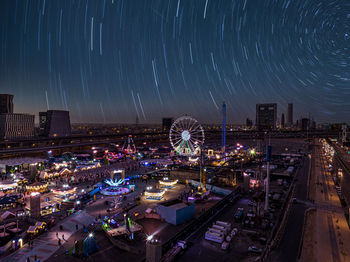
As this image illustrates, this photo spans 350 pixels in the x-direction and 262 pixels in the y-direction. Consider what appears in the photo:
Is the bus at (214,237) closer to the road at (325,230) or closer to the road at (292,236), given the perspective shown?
the road at (292,236)

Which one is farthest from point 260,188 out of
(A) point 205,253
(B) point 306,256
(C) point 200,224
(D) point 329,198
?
(A) point 205,253

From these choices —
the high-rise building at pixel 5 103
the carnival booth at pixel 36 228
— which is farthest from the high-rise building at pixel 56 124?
the carnival booth at pixel 36 228

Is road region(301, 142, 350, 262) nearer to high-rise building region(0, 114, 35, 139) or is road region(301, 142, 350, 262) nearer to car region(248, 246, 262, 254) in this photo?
car region(248, 246, 262, 254)

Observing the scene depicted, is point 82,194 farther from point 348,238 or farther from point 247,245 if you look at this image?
point 348,238

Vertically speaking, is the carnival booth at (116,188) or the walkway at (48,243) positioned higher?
the carnival booth at (116,188)

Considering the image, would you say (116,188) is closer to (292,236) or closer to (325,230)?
(292,236)

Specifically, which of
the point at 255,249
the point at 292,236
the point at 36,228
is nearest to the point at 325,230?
the point at 292,236
